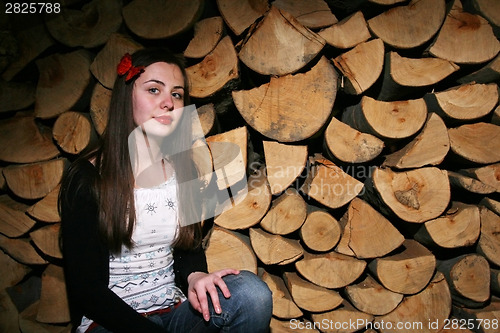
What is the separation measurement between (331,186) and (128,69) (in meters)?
0.74

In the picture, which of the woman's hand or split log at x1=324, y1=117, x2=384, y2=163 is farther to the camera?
split log at x1=324, y1=117, x2=384, y2=163

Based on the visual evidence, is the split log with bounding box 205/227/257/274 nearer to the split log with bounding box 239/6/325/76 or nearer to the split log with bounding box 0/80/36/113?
the split log with bounding box 239/6/325/76

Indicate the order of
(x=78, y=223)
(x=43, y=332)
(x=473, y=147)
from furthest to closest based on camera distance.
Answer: (x=43, y=332) < (x=473, y=147) < (x=78, y=223)

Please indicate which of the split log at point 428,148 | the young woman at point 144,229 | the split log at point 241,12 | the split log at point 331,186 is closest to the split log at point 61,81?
the young woman at point 144,229

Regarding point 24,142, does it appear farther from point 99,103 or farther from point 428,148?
point 428,148

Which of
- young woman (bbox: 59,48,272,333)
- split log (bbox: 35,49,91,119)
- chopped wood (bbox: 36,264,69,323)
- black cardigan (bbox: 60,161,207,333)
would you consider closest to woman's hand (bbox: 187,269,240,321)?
young woman (bbox: 59,48,272,333)

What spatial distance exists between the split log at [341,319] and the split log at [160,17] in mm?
1118

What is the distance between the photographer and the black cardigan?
91 centimetres

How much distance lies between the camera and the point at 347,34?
3.63ft

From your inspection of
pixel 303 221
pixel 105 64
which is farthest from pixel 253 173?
pixel 105 64

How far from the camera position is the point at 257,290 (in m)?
0.98

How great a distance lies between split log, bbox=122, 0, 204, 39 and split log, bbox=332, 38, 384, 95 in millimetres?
491

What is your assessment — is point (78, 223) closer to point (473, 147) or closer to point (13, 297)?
point (13, 297)

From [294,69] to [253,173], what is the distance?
0.39 metres
